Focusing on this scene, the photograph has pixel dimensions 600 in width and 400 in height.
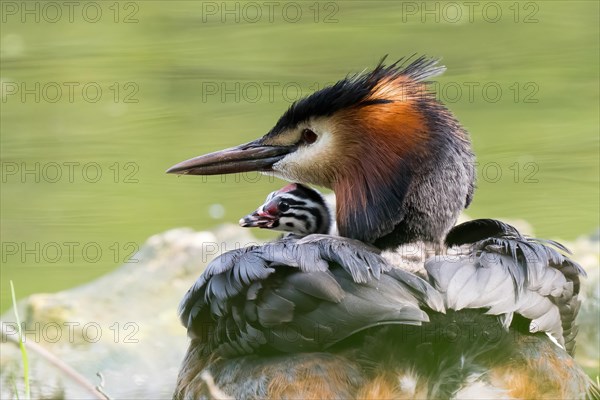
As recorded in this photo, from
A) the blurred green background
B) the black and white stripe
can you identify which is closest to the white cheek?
the black and white stripe

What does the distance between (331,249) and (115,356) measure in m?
1.76

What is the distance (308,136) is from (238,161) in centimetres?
37

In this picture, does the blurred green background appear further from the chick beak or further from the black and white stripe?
the black and white stripe

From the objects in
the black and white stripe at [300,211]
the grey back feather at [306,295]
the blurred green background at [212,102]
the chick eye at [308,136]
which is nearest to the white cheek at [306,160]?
the chick eye at [308,136]

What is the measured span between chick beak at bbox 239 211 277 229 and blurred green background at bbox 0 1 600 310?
2195 millimetres

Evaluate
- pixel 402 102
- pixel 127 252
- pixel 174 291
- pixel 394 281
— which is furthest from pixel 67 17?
pixel 394 281

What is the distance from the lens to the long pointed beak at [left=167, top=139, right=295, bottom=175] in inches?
169

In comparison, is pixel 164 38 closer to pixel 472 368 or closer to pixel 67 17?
pixel 67 17

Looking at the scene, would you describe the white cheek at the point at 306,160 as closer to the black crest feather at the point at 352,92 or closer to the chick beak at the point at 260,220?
the black crest feather at the point at 352,92

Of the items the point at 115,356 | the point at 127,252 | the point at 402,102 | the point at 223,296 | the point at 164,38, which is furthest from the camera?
the point at 164,38

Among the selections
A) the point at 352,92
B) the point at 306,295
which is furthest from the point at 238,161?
the point at 306,295

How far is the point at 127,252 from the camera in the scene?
6.76 m

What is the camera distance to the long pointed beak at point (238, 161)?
4.29 m

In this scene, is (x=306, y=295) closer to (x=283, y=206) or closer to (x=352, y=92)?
(x=352, y=92)
